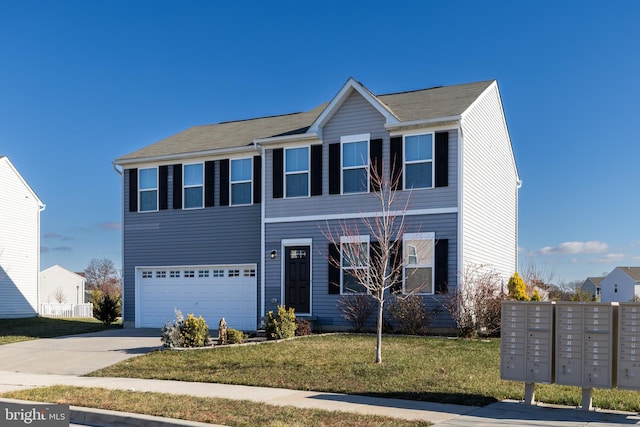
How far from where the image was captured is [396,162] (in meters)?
20.7

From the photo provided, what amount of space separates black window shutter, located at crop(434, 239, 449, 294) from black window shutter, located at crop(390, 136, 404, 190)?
7.25 feet

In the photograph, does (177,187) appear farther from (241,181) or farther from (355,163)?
(355,163)

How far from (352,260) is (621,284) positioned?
68.6 meters

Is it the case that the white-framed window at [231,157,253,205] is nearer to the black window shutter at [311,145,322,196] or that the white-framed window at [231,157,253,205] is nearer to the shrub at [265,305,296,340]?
the black window shutter at [311,145,322,196]

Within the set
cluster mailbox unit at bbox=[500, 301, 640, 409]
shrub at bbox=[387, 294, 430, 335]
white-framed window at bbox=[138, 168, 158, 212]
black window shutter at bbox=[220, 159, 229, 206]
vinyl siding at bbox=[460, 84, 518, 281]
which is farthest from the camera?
white-framed window at bbox=[138, 168, 158, 212]

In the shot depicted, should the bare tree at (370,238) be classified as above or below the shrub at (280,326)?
above

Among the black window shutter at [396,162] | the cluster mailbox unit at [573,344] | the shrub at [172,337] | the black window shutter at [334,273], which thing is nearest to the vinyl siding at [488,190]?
the black window shutter at [396,162]

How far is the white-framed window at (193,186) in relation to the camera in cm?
2486

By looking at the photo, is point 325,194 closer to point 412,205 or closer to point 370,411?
point 412,205

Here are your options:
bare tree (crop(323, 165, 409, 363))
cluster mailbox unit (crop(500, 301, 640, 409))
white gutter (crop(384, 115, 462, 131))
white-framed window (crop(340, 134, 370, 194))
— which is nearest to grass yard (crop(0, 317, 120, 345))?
→ bare tree (crop(323, 165, 409, 363))

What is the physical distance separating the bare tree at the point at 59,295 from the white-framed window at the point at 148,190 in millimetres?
50363

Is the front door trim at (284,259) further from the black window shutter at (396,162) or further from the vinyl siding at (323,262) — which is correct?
the black window shutter at (396,162)

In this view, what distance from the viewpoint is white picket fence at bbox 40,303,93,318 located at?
41.3 meters

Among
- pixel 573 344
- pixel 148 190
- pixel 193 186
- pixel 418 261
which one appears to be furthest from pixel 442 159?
pixel 148 190
